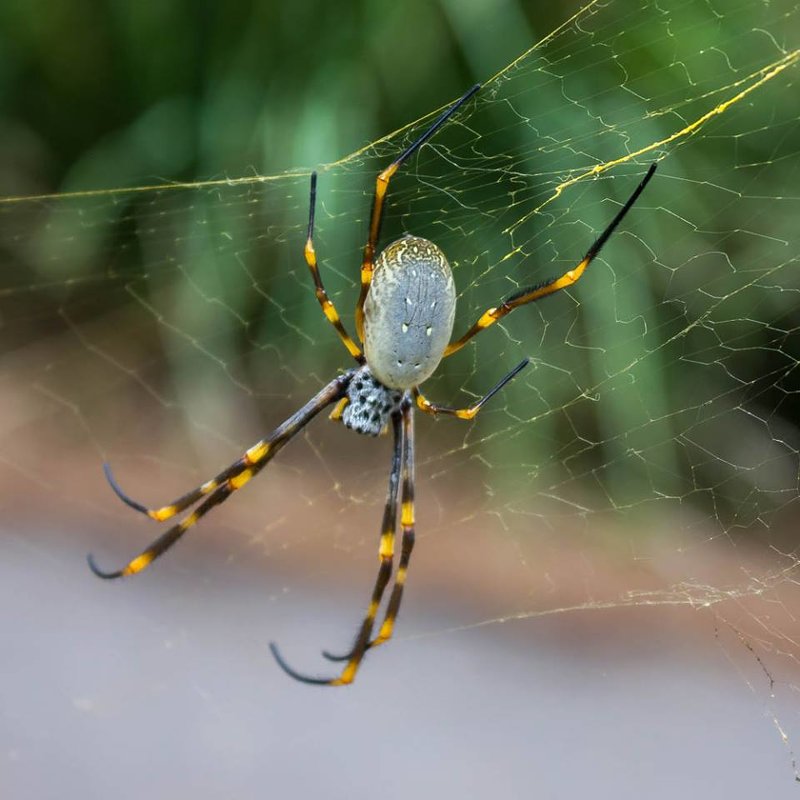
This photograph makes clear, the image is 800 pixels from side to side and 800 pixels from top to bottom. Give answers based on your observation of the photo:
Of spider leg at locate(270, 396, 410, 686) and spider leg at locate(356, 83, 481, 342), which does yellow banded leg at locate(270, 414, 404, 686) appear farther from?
spider leg at locate(356, 83, 481, 342)

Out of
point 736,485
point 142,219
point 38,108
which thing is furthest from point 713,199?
point 38,108

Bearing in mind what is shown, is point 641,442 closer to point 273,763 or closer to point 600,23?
point 600,23

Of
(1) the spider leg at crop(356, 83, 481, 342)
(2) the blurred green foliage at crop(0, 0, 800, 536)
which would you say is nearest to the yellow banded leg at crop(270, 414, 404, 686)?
(1) the spider leg at crop(356, 83, 481, 342)

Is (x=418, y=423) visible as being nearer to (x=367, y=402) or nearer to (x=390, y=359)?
(x=367, y=402)

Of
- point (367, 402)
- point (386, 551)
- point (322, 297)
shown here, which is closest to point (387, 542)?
point (386, 551)

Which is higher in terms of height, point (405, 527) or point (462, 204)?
point (462, 204)

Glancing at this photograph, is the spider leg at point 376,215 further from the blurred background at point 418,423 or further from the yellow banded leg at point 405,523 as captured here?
the blurred background at point 418,423

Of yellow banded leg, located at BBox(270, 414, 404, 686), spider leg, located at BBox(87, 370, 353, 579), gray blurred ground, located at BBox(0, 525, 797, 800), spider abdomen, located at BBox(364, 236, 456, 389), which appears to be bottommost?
gray blurred ground, located at BBox(0, 525, 797, 800)
